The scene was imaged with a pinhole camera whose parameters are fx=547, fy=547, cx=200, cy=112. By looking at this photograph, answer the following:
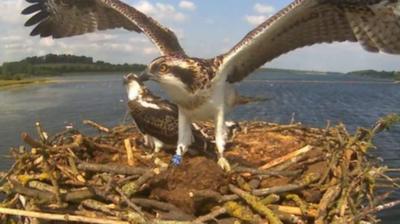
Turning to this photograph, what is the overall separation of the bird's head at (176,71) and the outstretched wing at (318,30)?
36 cm

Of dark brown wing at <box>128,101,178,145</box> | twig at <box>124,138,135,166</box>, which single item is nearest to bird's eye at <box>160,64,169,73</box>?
dark brown wing at <box>128,101,178,145</box>

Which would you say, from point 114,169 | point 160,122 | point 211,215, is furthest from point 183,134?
point 211,215

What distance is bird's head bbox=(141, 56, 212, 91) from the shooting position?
16.9 feet

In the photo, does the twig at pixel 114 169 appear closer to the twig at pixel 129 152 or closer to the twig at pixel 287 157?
the twig at pixel 129 152

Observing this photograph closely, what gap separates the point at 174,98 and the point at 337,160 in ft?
5.80

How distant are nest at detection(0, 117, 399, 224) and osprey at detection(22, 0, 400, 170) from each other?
44cm

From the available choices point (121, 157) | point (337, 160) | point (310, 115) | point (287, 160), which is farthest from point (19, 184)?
point (310, 115)

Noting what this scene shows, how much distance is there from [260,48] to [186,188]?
1.89 metres

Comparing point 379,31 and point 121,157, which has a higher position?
point 379,31

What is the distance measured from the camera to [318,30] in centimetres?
595

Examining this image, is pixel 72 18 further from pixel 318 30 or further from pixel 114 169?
pixel 318 30

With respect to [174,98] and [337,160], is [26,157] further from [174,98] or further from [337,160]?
[337,160]

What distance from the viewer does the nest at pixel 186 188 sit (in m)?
4.66

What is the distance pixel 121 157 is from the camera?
5980 millimetres
